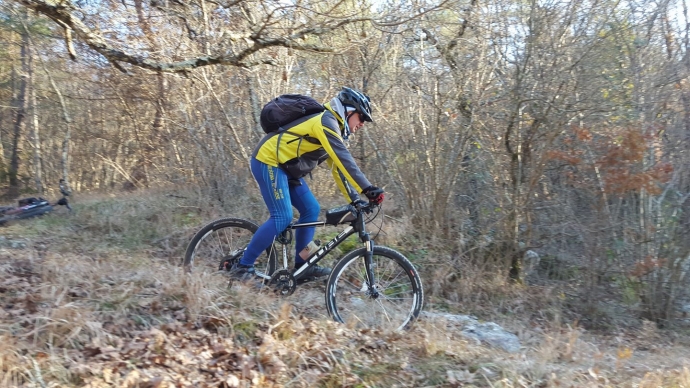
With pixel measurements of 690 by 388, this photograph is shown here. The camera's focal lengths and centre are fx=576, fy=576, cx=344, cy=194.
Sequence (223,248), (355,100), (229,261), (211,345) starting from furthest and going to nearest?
(223,248)
(229,261)
(355,100)
(211,345)

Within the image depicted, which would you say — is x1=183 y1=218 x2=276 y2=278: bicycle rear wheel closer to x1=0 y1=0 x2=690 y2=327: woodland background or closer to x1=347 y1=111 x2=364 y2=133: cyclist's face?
x1=347 y1=111 x2=364 y2=133: cyclist's face

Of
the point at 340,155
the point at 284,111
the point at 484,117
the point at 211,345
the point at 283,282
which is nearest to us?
the point at 211,345

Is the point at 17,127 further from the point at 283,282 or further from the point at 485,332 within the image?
the point at 485,332

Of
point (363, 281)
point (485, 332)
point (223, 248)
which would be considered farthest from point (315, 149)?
point (485, 332)

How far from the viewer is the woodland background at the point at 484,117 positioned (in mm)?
7777

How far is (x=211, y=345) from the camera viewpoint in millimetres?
3957

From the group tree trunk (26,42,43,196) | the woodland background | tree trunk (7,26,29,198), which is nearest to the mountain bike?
the woodland background

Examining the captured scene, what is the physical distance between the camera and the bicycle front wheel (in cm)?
494

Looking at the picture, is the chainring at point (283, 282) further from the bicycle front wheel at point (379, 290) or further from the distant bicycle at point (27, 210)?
the distant bicycle at point (27, 210)

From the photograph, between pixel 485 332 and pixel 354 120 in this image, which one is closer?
pixel 354 120

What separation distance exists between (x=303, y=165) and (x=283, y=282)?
1.07m

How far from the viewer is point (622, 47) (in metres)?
8.73

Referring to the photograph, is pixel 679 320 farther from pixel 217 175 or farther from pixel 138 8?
pixel 138 8

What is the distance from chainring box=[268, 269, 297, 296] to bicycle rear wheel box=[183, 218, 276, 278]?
239 mm
